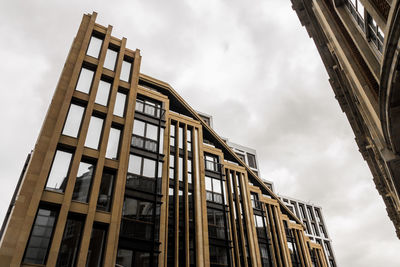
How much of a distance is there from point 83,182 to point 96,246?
366 cm

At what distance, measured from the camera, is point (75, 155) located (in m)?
17.0

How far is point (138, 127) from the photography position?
2277 centimetres

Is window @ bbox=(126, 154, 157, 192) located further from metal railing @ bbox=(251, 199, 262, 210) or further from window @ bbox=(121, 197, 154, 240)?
metal railing @ bbox=(251, 199, 262, 210)

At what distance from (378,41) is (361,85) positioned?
1.97m

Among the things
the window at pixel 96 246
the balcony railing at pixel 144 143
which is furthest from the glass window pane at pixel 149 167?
the window at pixel 96 246

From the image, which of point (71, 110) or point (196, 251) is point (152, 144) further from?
point (196, 251)

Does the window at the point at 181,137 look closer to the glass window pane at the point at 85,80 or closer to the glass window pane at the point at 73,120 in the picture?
the glass window pane at the point at 85,80

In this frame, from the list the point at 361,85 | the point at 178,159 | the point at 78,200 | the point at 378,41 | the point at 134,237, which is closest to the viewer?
the point at 378,41

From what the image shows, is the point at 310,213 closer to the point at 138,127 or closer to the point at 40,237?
the point at 138,127

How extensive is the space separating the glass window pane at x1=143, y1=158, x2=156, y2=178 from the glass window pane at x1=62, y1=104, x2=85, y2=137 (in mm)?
5318

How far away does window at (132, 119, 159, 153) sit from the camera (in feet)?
72.1

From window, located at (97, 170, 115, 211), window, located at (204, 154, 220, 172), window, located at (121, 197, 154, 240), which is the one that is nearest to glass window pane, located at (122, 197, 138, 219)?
window, located at (121, 197, 154, 240)

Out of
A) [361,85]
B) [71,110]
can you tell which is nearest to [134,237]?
[71,110]

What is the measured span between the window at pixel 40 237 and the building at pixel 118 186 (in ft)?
0.15
